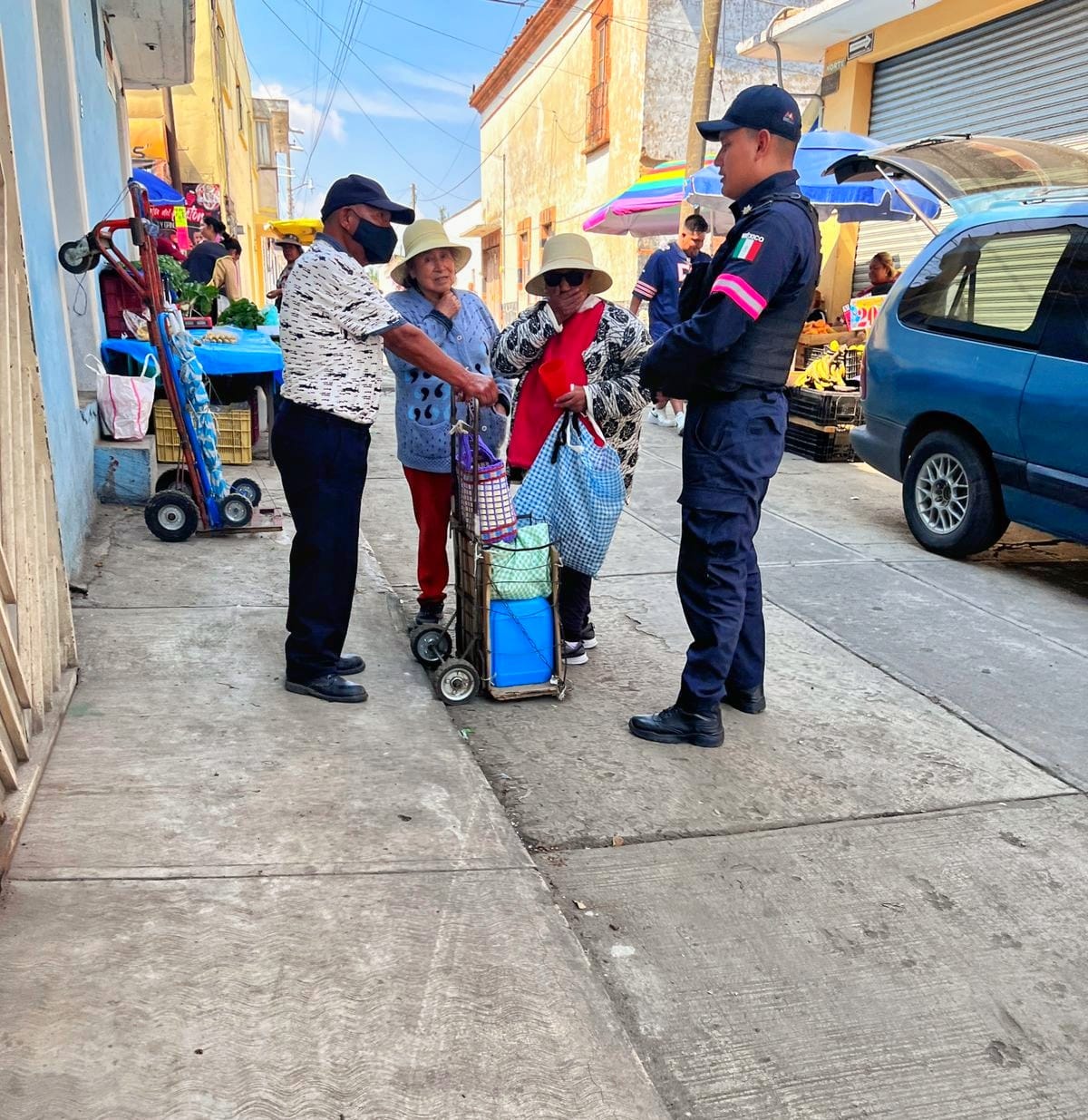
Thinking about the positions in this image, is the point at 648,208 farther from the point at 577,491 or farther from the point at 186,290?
the point at 577,491

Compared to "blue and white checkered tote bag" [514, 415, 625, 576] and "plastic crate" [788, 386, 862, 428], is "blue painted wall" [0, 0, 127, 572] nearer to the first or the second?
"blue and white checkered tote bag" [514, 415, 625, 576]

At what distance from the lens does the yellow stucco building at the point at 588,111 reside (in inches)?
712

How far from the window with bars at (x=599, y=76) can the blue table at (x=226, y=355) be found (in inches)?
578

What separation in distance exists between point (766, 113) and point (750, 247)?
0.48 meters

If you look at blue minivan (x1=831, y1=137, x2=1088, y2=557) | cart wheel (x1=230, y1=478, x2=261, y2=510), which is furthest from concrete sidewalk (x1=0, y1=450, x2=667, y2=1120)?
blue minivan (x1=831, y1=137, x2=1088, y2=557)

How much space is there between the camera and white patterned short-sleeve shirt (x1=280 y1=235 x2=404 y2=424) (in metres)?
3.49

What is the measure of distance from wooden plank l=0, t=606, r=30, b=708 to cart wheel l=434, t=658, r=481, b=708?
1.41 meters

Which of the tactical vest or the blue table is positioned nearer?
the tactical vest

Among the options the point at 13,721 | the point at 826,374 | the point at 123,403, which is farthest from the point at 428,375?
the point at 826,374

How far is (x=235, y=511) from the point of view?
5973 millimetres

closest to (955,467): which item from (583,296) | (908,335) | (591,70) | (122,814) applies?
(908,335)

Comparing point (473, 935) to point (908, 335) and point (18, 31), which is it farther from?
point (908, 335)

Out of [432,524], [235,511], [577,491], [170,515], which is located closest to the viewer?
[577,491]

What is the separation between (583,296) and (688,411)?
29.3 inches
